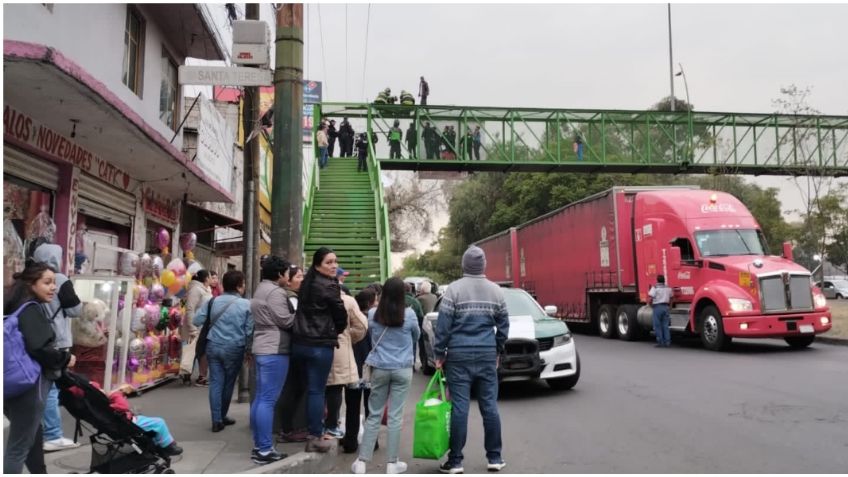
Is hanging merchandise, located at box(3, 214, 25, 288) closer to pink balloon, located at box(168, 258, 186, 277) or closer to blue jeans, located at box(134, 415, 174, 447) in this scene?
pink balloon, located at box(168, 258, 186, 277)

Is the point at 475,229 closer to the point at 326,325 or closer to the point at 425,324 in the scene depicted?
the point at 425,324

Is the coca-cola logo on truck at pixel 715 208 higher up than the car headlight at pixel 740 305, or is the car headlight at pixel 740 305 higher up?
the coca-cola logo on truck at pixel 715 208

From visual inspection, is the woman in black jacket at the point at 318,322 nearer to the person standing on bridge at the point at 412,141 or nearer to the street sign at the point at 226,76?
the street sign at the point at 226,76

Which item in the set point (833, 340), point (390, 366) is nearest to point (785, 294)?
point (833, 340)

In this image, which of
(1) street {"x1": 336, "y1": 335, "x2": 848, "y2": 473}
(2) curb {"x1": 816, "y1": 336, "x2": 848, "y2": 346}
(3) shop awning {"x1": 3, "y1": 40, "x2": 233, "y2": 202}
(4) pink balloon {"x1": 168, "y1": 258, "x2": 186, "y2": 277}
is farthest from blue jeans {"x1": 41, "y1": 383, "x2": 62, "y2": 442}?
(2) curb {"x1": 816, "y1": 336, "x2": 848, "y2": 346}

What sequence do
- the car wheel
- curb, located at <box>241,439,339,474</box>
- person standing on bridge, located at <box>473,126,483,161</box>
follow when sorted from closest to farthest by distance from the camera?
curb, located at <box>241,439,339,474</box> < the car wheel < person standing on bridge, located at <box>473,126,483,161</box>

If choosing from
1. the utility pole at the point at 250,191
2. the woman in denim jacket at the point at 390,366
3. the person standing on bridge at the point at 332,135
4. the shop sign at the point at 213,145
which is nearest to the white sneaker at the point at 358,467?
the woman in denim jacket at the point at 390,366

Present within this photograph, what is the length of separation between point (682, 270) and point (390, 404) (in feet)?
34.2

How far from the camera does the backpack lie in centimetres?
379

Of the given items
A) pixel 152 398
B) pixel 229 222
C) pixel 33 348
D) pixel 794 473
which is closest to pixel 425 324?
pixel 152 398

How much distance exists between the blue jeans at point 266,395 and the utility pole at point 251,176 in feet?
10.4

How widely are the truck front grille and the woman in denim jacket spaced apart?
9.53 metres

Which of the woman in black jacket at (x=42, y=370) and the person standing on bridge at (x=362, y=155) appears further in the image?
the person standing on bridge at (x=362, y=155)

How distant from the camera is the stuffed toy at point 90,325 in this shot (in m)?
7.43
